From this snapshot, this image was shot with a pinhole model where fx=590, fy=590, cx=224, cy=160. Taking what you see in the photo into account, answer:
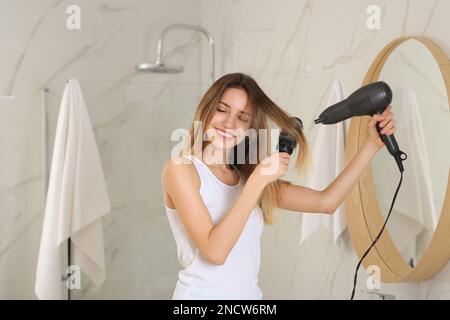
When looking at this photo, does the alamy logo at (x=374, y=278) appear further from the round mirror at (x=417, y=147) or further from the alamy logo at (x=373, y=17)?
the alamy logo at (x=373, y=17)

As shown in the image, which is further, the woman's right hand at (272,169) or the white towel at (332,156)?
the white towel at (332,156)

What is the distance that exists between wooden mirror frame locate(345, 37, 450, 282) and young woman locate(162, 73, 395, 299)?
0.21 metres

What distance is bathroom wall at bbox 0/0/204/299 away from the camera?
6.91 feet

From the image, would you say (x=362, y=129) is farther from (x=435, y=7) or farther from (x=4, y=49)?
(x=4, y=49)

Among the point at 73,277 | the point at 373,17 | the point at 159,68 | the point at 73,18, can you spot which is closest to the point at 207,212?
the point at 373,17

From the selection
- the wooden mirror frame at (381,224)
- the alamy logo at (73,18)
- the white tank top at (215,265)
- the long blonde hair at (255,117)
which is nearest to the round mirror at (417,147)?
the wooden mirror frame at (381,224)

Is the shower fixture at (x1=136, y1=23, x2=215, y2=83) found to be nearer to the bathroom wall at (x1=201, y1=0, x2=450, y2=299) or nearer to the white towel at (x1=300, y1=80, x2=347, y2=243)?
the bathroom wall at (x1=201, y1=0, x2=450, y2=299)

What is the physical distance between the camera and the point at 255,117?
128cm

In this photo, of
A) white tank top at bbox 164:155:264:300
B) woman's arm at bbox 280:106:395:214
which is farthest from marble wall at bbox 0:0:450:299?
white tank top at bbox 164:155:264:300

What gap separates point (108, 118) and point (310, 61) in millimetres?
753

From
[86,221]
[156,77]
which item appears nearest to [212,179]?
[86,221]

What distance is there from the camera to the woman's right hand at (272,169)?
3.75ft

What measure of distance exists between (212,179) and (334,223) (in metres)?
0.55

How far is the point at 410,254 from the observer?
55.6 inches
